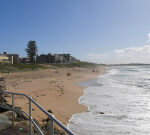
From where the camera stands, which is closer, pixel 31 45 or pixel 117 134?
pixel 117 134

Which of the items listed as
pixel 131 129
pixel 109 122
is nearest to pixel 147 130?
pixel 131 129

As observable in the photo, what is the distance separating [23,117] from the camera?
4.98 metres

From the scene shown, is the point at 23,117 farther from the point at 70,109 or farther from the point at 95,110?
the point at 95,110

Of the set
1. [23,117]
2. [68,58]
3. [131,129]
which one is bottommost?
[131,129]

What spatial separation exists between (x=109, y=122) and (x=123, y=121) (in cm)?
66

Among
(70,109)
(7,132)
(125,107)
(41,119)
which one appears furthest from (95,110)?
(7,132)

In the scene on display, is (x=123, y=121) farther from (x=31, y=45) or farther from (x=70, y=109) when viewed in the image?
(x=31, y=45)

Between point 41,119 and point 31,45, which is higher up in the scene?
point 31,45

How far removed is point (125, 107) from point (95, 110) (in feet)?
6.11

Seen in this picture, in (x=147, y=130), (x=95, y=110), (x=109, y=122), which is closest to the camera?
(x=147, y=130)

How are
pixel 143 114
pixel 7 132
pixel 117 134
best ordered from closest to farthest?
1. pixel 7 132
2. pixel 117 134
3. pixel 143 114

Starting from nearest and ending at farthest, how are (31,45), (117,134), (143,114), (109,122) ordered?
(117,134) < (109,122) < (143,114) < (31,45)

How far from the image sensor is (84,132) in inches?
190

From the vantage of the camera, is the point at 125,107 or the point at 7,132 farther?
the point at 125,107
